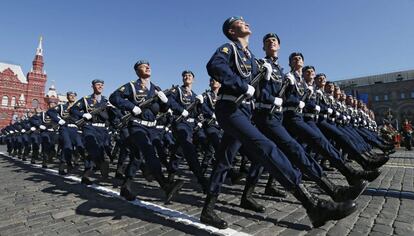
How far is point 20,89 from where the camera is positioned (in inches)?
2785

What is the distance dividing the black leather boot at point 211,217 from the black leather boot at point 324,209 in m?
0.87

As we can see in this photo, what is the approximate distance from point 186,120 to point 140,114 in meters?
1.23

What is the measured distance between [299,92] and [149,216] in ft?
9.76

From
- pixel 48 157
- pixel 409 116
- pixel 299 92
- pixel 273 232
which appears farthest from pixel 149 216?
pixel 409 116

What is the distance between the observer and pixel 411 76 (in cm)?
6500

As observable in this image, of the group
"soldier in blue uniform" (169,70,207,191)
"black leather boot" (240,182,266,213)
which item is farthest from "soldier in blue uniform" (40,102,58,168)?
"black leather boot" (240,182,266,213)

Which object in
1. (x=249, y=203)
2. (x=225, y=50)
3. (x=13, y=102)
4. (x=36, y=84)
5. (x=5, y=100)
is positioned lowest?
(x=249, y=203)

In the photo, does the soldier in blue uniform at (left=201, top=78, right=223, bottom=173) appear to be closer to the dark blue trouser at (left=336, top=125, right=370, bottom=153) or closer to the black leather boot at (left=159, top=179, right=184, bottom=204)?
the black leather boot at (left=159, top=179, right=184, bottom=204)

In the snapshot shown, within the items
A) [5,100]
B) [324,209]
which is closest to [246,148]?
[324,209]

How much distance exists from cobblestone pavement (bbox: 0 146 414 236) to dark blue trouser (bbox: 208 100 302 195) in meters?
0.53

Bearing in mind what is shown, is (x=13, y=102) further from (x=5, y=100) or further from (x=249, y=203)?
(x=249, y=203)

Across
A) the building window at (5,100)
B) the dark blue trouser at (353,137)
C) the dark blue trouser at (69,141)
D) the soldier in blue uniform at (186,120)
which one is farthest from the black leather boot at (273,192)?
the building window at (5,100)

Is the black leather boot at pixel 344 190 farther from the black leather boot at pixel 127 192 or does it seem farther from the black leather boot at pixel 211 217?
the black leather boot at pixel 127 192

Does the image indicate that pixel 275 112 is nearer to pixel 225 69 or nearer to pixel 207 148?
pixel 225 69
